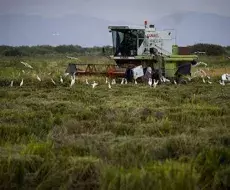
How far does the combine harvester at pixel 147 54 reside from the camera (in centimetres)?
2422

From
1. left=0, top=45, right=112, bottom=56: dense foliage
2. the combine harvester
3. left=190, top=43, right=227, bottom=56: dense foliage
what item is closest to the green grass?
the combine harvester

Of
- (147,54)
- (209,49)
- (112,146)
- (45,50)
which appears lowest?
(45,50)

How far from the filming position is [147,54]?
25672mm

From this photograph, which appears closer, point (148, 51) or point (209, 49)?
point (148, 51)

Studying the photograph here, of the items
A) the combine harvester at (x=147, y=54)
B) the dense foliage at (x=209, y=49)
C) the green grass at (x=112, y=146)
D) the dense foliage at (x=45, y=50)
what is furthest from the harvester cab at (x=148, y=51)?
the dense foliage at (x=45, y=50)

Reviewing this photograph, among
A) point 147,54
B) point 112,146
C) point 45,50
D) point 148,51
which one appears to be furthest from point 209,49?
point 112,146

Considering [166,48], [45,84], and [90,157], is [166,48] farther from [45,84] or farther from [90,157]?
[90,157]

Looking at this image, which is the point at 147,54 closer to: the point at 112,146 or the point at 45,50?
the point at 112,146

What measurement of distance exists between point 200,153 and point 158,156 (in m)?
0.64

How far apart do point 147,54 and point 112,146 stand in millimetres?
18422

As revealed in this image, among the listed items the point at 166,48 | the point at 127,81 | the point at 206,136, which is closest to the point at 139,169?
the point at 206,136

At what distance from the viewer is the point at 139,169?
6191 mm

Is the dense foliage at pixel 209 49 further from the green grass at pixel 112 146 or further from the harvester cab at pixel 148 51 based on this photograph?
the green grass at pixel 112 146

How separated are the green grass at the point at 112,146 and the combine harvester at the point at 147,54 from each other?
35.0 feet
